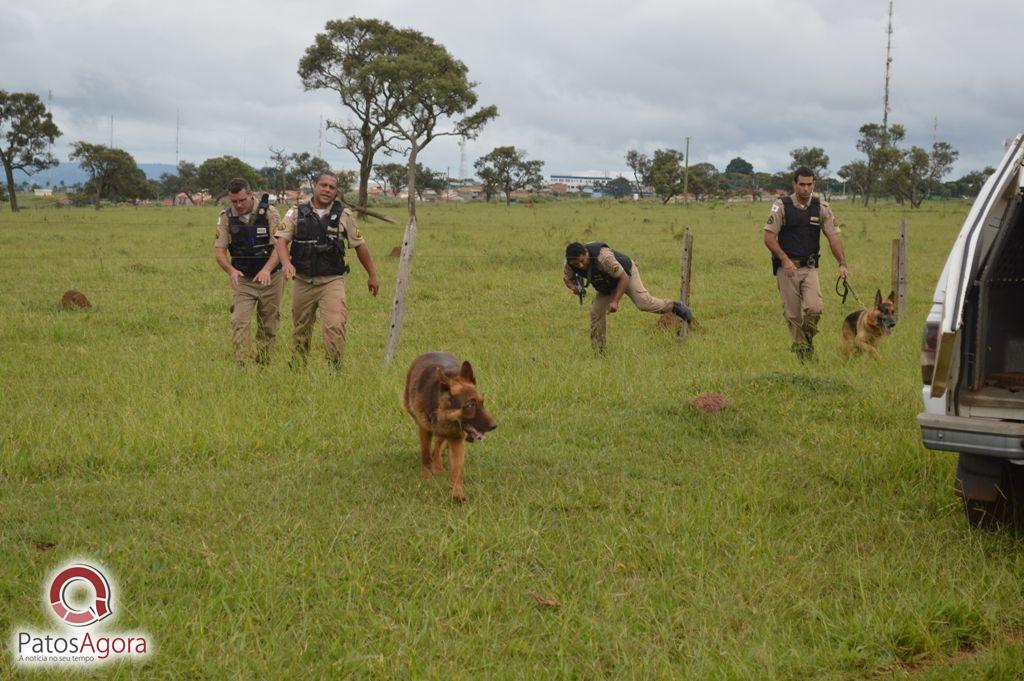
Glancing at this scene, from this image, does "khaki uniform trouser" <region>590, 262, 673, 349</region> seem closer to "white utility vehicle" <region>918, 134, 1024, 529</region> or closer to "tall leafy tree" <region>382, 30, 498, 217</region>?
"white utility vehicle" <region>918, 134, 1024, 529</region>

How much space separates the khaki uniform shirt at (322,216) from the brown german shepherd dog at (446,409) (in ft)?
9.38

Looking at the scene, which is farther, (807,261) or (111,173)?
(111,173)

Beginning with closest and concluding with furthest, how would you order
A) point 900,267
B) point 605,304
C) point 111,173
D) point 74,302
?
1. point 605,304
2. point 900,267
3. point 74,302
4. point 111,173

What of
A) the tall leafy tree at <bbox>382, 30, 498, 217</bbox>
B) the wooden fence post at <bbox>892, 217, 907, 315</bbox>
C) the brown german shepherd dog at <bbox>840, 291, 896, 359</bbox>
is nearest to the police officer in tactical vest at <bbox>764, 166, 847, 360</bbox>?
the brown german shepherd dog at <bbox>840, 291, 896, 359</bbox>

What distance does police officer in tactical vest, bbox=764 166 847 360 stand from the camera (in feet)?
29.8

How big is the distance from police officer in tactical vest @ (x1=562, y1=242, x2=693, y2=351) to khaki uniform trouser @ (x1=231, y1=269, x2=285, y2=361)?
9.57 ft

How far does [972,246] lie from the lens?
172 inches

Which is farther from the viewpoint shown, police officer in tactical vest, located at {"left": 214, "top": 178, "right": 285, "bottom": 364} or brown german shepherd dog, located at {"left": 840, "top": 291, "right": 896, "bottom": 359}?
brown german shepherd dog, located at {"left": 840, "top": 291, "right": 896, "bottom": 359}

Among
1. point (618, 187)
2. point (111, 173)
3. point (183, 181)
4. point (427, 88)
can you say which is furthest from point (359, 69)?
point (618, 187)

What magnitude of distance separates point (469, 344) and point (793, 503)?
Answer: 5534mm

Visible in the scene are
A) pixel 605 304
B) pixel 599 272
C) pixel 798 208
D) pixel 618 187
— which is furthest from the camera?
pixel 618 187

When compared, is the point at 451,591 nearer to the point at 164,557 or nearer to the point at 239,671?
the point at 239,671

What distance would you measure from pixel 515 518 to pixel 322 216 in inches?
168
